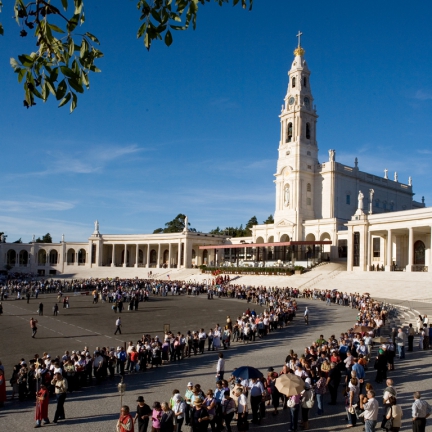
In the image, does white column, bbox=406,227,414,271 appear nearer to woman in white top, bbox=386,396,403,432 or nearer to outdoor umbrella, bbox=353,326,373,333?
outdoor umbrella, bbox=353,326,373,333

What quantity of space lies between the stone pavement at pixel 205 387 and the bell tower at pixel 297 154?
48386 millimetres

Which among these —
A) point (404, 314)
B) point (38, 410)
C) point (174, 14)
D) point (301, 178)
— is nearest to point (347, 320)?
point (404, 314)

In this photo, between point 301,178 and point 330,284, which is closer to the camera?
point 330,284

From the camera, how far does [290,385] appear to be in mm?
10367

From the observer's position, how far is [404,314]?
2805 centimetres

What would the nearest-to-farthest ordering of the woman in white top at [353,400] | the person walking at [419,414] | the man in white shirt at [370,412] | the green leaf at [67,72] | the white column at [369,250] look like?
the green leaf at [67,72] → the person walking at [419,414] → the man in white shirt at [370,412] → the woman in white top at [353,400] → the white column at [369,250]

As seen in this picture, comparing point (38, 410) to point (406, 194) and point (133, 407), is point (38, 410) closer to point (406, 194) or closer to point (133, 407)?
point (133, 407)

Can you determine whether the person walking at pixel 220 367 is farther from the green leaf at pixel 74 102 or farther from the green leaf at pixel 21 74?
the green leaf at pixel 21 74

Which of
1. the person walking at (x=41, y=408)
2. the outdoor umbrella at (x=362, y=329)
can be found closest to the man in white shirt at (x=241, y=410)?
the person walking at (x=41, y=408)

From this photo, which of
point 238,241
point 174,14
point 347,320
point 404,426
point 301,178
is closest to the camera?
point 174,14

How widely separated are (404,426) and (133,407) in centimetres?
636

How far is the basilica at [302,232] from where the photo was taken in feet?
171

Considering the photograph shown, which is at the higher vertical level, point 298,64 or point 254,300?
point 298,64

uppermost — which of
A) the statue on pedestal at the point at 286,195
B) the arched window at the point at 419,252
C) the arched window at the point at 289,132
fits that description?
the arched window at the point at 289,132
